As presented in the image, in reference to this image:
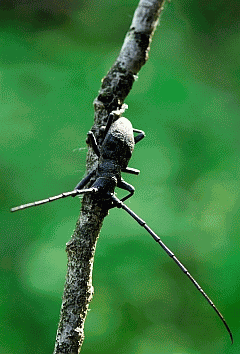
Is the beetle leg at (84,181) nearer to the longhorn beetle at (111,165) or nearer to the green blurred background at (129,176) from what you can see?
the longhorn beetle at (111,165)

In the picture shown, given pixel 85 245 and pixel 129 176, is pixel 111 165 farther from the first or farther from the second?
pixel 129 176

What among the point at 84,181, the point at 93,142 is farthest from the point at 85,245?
the point at 93,142

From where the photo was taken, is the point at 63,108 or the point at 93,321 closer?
the point at 93,321

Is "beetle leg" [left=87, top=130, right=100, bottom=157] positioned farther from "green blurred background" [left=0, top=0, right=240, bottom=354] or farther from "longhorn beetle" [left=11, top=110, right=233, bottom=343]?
"green blurred background" [left=0, top=0, right=240, bottom=354]

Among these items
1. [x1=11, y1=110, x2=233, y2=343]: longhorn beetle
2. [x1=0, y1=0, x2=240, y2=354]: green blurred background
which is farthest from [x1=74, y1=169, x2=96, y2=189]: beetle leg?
[x1=0, y1=0, x2=240, y2=354]: green blurred background

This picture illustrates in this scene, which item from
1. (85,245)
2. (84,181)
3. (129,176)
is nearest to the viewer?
(85,245)

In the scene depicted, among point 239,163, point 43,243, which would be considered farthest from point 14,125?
point 239,163

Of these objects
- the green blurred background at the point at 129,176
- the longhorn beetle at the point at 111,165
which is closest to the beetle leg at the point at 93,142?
the longhorn beetle at the point at 111,165

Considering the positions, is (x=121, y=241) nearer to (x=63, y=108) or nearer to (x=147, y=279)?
(x=147, y=279)
